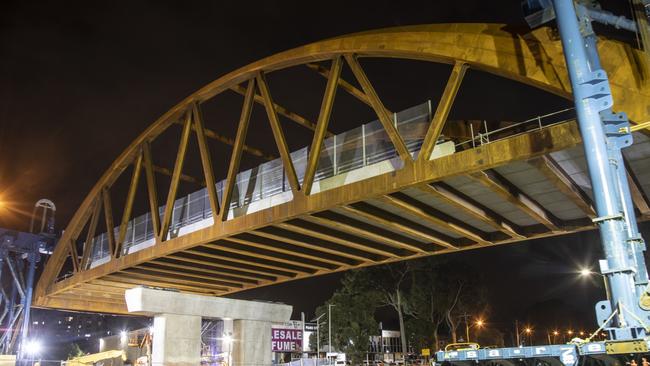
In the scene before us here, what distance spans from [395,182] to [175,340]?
677 inches

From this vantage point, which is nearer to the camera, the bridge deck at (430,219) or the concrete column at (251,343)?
the bridge deck at (430,219)

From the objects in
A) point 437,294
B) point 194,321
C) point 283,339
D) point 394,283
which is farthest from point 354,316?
point 194,321

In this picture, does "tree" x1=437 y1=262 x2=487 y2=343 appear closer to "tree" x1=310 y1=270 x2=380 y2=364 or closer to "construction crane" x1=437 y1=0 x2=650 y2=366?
"tree" x1=310 y1=270 x2=380 y2=364

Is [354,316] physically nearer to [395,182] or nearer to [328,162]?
[328,162]

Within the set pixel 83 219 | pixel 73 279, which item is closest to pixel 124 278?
pixel 73 279

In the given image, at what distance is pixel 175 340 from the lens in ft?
96.2

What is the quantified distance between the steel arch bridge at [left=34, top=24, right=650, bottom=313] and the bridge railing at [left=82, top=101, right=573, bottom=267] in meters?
0.18

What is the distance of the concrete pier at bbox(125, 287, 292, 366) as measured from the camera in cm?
2838

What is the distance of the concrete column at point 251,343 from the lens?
105 feet

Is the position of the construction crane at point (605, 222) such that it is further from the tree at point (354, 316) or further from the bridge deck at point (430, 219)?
the tree at point (354, 316)

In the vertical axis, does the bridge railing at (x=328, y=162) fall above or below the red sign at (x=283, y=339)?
above

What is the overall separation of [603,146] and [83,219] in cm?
3773

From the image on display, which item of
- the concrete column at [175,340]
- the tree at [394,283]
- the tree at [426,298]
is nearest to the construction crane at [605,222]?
the concrete column at [175,340]

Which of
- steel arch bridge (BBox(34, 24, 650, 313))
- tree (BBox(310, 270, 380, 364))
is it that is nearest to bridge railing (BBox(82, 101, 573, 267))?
steel arch bridge (BBox(34, 24, 650, 313))
